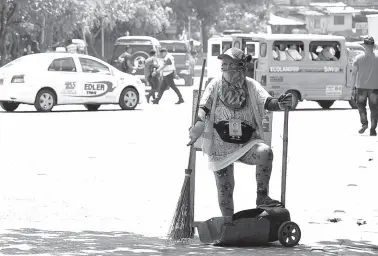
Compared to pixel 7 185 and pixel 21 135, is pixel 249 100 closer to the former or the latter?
pixel 7 185

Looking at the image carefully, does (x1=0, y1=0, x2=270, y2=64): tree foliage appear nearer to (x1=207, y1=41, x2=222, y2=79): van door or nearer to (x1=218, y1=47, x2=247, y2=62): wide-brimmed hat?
(x1=207, y1=41, x2=222, y2=79): van door

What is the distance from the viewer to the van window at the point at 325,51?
30.3 meters

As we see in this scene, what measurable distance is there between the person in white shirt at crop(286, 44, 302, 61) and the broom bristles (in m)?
21.4

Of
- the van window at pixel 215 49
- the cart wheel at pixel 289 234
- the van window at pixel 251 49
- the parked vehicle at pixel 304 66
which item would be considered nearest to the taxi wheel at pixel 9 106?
the parked vehicle at pixel 304 66

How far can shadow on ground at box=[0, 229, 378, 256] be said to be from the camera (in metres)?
8.08

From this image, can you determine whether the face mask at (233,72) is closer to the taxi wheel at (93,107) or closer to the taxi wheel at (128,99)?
the taxi wheel at (128,99)

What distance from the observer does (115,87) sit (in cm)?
2902

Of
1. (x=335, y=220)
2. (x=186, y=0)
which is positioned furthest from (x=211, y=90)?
(x=186, y=0)

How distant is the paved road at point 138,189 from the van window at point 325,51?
8.47 metres

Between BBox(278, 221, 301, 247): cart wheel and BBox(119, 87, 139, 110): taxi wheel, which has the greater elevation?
BBox(278, 221, 301, 247): cart wheel

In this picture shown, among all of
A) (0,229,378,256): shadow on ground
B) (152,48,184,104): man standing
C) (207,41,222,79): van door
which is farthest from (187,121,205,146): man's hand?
(207,41,222,79): van door

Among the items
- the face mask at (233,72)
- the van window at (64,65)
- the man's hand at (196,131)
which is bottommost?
the van window at (64,65)

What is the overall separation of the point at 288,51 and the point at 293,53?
0.46 feet

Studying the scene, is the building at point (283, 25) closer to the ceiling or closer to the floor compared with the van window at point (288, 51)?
closer to the floor
